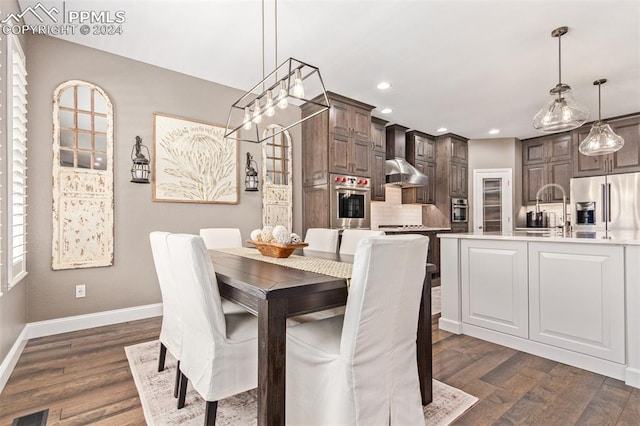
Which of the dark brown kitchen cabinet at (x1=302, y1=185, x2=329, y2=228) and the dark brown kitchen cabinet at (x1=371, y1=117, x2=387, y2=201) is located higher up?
the dark brown kitchen cabinet at (x1=371, y1=117, x2=387, y2=201)

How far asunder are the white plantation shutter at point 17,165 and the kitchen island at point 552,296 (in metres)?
3.43

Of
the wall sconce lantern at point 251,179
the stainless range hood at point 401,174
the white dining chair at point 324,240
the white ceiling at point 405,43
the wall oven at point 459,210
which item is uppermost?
the white ceiling at point 405,43

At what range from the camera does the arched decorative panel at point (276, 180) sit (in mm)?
4172

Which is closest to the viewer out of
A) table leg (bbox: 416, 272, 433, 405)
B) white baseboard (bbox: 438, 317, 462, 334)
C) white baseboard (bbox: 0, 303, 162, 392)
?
table leg (bbox: 416, 272, 433, 405)

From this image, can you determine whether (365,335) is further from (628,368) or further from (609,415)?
(628,368)

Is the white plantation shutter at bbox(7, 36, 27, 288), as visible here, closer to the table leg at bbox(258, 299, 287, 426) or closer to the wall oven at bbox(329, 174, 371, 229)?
the table leg at bbox(258, 299, 287, 426)

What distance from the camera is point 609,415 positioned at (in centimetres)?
165

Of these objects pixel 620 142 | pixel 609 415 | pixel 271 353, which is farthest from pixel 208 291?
pixel 620 142

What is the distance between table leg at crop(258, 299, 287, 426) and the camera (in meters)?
1.23

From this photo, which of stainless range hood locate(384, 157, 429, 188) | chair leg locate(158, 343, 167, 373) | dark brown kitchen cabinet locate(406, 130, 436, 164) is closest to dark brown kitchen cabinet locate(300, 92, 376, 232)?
stainless range hood locate(384, 157, 429, 188)

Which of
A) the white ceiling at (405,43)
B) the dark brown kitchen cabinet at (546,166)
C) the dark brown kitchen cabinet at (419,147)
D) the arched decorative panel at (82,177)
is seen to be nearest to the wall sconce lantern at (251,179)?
the white ceiling at (405,43)

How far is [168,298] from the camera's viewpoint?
1887mm

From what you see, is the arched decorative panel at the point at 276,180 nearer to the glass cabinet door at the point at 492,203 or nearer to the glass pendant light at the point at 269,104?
the glass pendant light at the point at 269,104

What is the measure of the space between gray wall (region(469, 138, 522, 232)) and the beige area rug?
17.4 feet
